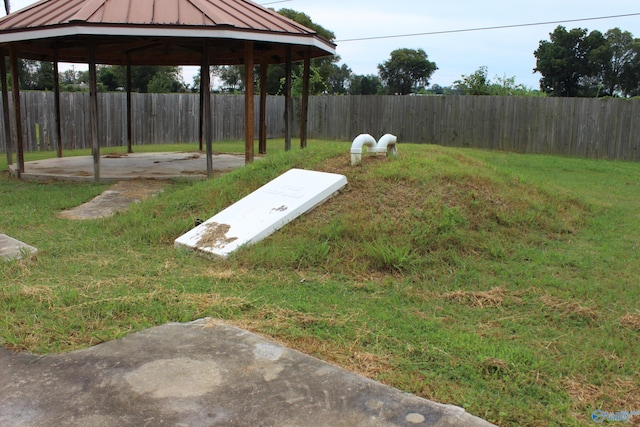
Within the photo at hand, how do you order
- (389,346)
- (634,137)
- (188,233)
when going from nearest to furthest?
(389,346) < (188,233) < (634,137)

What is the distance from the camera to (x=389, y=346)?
137 inches

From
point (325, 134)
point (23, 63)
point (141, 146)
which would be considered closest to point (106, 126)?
point (141, 146)

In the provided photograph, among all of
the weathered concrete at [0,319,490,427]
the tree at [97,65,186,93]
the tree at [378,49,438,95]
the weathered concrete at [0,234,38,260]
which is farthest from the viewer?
the tree at [378,49,438,95]

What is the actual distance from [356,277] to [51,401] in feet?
8.87

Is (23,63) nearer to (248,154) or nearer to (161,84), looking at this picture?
(161,84)

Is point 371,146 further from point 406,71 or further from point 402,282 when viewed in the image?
point 406,71

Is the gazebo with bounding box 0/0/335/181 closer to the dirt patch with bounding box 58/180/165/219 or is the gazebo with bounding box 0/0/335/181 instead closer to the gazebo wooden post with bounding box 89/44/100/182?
the gazebo wooden post with bounding box 89/44/100/182

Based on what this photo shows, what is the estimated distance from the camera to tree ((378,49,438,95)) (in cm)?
5650

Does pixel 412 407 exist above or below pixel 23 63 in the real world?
below

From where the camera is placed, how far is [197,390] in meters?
2.85
